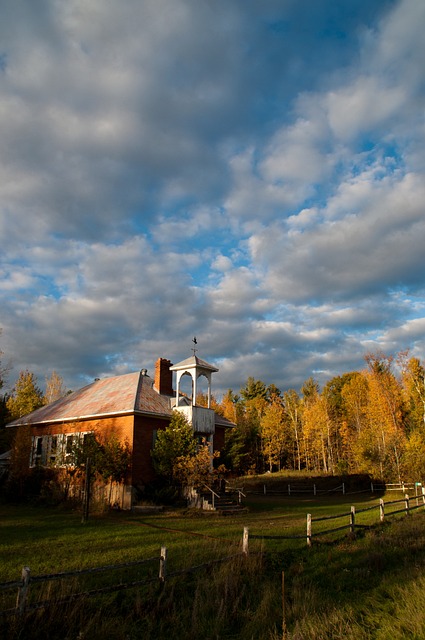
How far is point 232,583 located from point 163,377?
20050 mm

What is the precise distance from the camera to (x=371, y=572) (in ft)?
35.7

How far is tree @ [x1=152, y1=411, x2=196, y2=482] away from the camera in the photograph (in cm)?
2345

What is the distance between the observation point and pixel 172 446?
23562mm

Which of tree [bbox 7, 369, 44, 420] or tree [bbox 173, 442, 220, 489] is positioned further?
tree [bbox 7, 369, 44, 420]

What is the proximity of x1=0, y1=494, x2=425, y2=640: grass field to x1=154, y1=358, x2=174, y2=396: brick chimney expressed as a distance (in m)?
12.0

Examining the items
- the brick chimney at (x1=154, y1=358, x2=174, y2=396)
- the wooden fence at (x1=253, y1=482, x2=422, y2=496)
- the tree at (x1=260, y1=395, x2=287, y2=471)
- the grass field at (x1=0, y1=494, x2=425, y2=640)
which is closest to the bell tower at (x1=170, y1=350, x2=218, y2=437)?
the brick chimney at (x1=154, y1=358, x2=174, y2=396)

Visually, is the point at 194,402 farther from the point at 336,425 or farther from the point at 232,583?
the point at 336,425

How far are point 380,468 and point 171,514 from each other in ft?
82.9

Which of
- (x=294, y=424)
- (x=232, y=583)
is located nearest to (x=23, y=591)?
(x=232, y=583)

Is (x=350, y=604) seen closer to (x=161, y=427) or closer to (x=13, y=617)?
(x=13, y=617)

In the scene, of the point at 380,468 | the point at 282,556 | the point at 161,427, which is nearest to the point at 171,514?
the point at 161,427

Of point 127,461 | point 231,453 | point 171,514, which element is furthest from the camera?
point 231,453

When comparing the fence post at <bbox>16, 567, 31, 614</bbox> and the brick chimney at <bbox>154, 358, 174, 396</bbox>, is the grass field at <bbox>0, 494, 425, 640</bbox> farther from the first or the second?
the brick chimney at <bbox>154, 358, 174, 396</bbox>

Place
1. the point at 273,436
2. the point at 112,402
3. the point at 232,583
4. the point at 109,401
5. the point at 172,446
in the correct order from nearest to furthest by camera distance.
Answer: the point at 232,583, the point at 172,446, the point at 112,402, the point at 109,401, the point at 273,436
